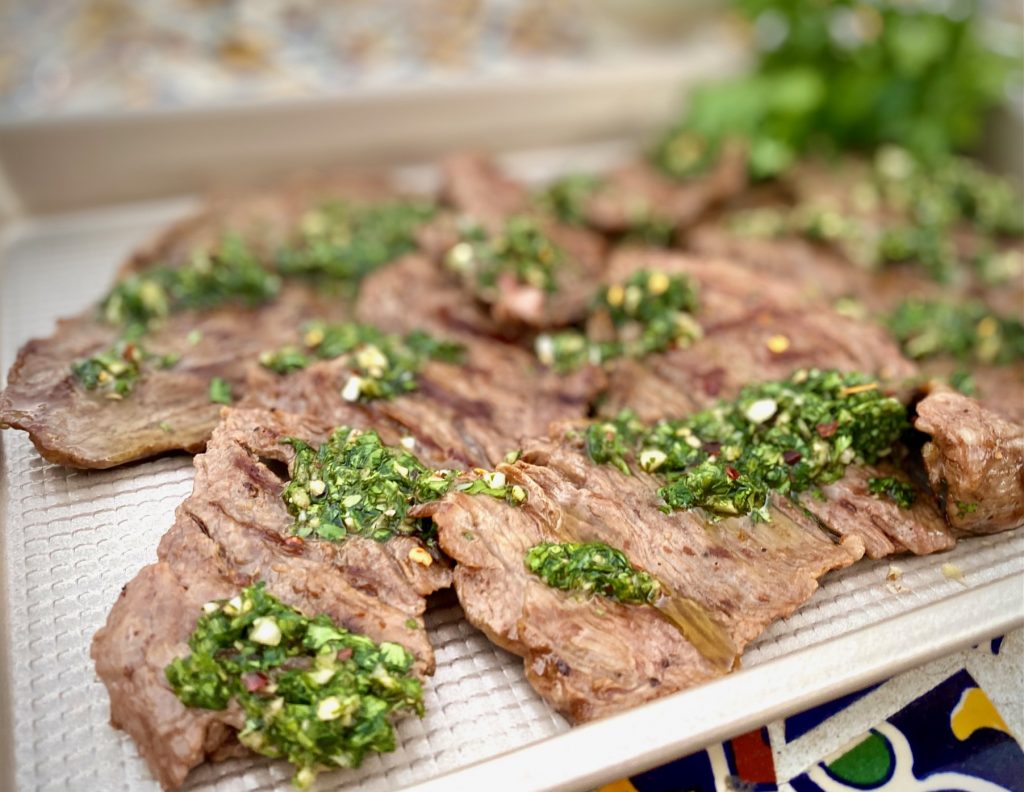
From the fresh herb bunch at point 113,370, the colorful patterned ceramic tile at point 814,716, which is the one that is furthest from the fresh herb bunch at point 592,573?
the fresh herb bunch at point 113,370

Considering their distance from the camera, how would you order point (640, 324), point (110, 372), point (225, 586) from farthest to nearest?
point (640, 324) → point (110, 372) → point (225, 586)

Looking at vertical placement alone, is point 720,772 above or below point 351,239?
below

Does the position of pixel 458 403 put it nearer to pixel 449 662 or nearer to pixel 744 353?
pixel 449 662

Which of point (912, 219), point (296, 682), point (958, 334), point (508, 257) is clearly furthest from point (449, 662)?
point (912, 219)

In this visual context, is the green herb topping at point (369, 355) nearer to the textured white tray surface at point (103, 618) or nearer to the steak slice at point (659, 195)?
the textured white tray surface at point (103, 618)

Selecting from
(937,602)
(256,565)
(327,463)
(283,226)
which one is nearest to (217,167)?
(283,226)

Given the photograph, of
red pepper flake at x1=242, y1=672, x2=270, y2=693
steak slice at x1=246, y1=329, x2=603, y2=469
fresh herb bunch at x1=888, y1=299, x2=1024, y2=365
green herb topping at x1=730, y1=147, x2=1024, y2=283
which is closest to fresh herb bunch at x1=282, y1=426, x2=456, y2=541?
steak slice at x1=246, y1=329, x2=603, y2=469

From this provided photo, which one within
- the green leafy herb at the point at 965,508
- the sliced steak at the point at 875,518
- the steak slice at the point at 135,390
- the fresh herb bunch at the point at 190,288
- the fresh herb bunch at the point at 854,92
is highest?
the fresh herb bunch at the point at 854,92
